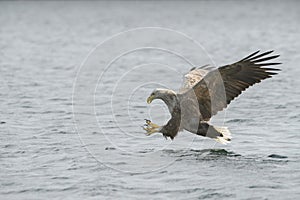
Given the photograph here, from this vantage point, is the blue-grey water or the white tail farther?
the white tail

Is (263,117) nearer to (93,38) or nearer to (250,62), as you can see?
(250,62)

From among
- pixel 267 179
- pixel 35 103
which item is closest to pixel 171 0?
pixel 35 103

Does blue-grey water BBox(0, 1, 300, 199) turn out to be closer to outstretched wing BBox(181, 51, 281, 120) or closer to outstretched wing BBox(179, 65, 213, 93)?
outstretched wing BBox(181, 51, 281, 120)

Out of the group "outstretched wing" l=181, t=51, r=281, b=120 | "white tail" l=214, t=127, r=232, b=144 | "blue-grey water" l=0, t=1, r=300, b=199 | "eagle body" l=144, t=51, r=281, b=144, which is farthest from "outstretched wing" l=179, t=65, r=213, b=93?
"blue-grey water" l=0, t=1, r=300, b=199

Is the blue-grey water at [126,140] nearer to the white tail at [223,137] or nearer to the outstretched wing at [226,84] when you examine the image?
the white tail at [223,137]

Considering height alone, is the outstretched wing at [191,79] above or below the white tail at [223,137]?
above

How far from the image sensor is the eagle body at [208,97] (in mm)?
10938

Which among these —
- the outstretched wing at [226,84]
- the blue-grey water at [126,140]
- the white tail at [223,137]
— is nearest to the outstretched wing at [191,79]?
the outstretched wing at [226,84]

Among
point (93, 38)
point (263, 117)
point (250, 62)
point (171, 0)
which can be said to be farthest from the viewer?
point (171, 0)

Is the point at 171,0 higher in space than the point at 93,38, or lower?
higher

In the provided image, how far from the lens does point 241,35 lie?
127ft

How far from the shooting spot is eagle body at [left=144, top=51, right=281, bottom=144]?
10.9m

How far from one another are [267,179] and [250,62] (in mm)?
2180

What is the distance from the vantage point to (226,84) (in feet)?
36.4
